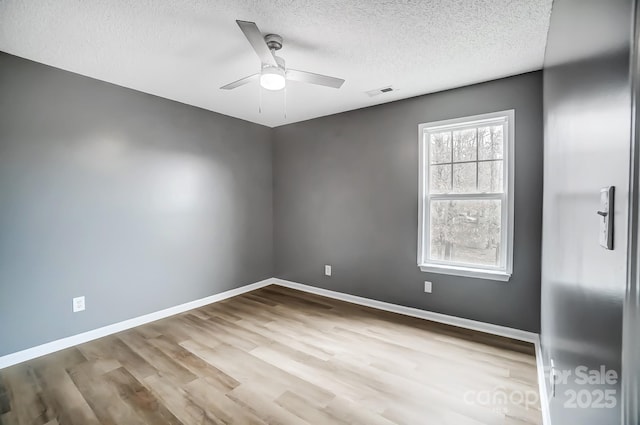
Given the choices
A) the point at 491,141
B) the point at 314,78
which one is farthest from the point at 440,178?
the point at 314,78

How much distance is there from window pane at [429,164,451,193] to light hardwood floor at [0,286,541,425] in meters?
1.49

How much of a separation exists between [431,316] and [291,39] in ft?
10.1

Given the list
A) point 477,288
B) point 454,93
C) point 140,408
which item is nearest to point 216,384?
point 140,408

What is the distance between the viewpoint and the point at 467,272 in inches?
118

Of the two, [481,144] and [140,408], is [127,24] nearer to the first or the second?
[140,408]

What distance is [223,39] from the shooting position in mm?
2184

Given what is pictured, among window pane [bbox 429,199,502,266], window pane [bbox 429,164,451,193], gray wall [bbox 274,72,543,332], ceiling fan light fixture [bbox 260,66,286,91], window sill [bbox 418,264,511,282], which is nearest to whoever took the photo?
ceiling fan light fixture [bbox 260,66,286,91]

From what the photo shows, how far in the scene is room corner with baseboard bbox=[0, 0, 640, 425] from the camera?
1.07 metres

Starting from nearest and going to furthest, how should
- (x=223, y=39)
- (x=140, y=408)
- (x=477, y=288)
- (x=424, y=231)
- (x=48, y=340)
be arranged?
1. (x=140, y=408)
2. (x=223, y=39)
3. (x=48, y=340)
4. (x=477, y=288)
5. (x=424, y=231)

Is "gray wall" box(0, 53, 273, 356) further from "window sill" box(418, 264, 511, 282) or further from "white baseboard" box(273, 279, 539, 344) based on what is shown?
"window sill" box(418, 264, 511, 282)

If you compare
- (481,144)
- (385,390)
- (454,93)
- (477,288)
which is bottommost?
(385,390)

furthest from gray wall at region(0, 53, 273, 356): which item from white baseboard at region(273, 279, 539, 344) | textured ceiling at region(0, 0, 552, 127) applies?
white baseboard at region(273, 279, 539, 344)

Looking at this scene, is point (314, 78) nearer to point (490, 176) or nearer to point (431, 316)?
point (490, 176)

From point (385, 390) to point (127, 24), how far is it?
3151 millimetres
